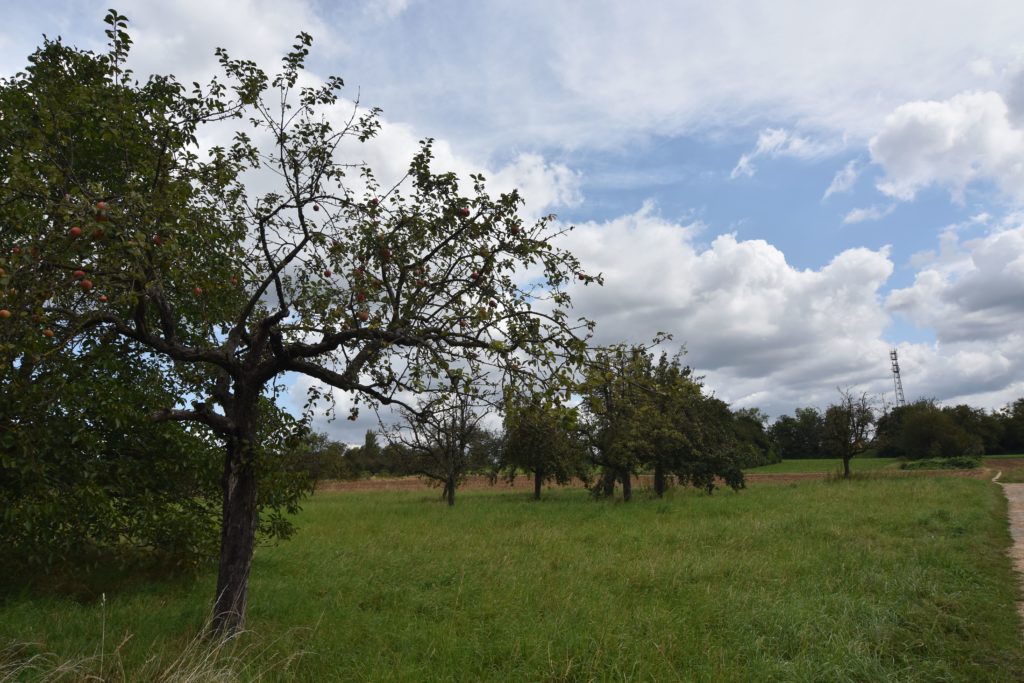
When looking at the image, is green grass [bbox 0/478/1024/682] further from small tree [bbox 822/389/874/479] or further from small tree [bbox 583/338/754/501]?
small tree [bbox 822/389/874/479]

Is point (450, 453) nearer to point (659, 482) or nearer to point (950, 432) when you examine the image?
point (659, 482)

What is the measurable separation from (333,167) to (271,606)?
6.61m

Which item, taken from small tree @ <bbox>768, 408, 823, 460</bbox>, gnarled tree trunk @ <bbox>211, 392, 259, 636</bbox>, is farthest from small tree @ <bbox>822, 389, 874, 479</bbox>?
small tree @ <bbox>768, 408, 823, 460</bbox>

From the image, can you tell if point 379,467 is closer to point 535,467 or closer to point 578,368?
point 535,467

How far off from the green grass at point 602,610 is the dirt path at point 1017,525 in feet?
0.88

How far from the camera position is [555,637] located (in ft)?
24.1

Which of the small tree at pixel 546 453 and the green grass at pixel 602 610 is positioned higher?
the small tree at pixel 546 453

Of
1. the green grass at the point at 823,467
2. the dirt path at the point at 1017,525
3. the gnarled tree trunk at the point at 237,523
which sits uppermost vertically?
the gnarled tree trunk at the point at 237,523

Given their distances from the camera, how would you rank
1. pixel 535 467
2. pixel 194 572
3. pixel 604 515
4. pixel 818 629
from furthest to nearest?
pixel 535 467
pixel 604 515
pixel 194 572
pixel 818 629

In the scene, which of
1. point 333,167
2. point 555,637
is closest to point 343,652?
point 555,637

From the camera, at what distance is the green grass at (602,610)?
6.70m

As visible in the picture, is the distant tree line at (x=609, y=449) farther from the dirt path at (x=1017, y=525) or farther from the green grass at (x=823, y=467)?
the green grass at (x=823, y=467)

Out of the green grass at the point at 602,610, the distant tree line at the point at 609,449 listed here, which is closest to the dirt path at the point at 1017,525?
the green grass at the point at 602,610

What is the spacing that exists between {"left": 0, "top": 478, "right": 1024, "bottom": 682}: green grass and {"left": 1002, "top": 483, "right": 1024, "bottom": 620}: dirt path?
27cm
